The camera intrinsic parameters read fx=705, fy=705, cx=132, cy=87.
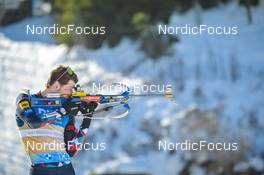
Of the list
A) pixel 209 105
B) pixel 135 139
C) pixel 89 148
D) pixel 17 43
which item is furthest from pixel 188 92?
pixel 17 43

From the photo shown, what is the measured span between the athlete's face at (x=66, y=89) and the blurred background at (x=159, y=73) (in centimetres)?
794

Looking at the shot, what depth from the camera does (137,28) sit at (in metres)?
15.9

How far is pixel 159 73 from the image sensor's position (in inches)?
575

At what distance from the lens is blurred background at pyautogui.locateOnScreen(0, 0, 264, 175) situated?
13.6m

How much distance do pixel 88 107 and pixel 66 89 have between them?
20 cm

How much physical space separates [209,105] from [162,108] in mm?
958

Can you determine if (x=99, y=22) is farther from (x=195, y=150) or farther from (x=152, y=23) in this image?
(x=195, y=150)

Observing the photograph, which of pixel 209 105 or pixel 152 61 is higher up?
pixel 152 61
